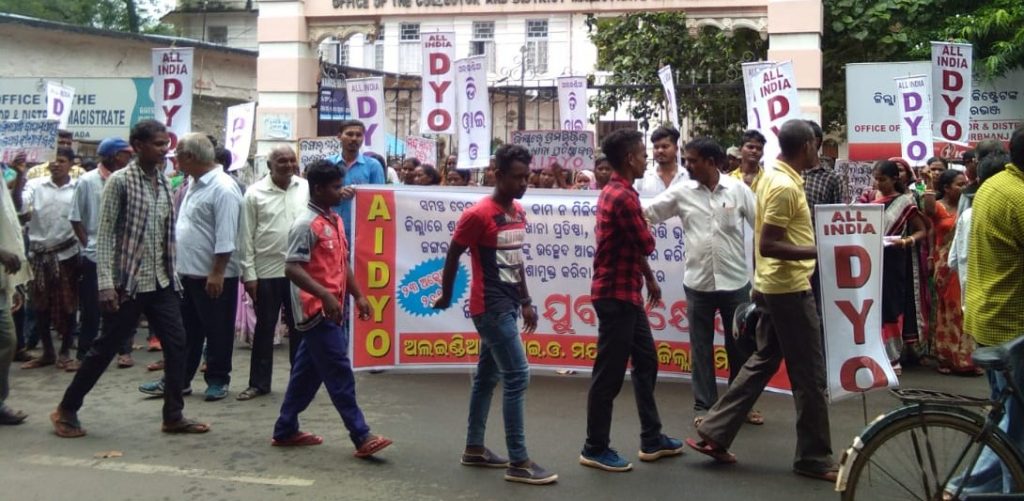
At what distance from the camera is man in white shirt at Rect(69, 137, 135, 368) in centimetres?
875

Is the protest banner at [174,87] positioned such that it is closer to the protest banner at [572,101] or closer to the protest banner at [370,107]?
the protest banner at [370,107]

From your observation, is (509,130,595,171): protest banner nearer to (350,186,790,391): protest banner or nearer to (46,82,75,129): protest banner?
(350,186,790,391): protest banner

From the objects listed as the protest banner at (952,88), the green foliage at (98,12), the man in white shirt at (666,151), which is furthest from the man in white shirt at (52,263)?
the green foliage at (98,12)

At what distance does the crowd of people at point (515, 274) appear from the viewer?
18.4 feet

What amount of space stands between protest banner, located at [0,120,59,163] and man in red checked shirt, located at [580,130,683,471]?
6968mm

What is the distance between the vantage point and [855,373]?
5703mm

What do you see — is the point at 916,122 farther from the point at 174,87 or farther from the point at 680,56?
the point at 174,87

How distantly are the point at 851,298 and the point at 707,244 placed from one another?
3.94ft

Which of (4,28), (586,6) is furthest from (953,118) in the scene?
(4,28)

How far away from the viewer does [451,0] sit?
1367cm

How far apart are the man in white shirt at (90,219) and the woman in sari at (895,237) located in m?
6.27

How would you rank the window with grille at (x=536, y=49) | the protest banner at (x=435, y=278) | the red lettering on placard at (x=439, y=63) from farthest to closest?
the window with grille at (x=536, y=49)
the red lettering on placard at (x=439, y=63)
the protest banner at (x=435, y=278)

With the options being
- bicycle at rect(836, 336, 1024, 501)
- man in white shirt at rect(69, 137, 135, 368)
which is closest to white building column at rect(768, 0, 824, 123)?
man in white shirt at rect(69, 137, 135, 368)

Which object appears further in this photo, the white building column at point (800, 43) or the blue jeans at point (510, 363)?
the white building column at point (800, 43)
